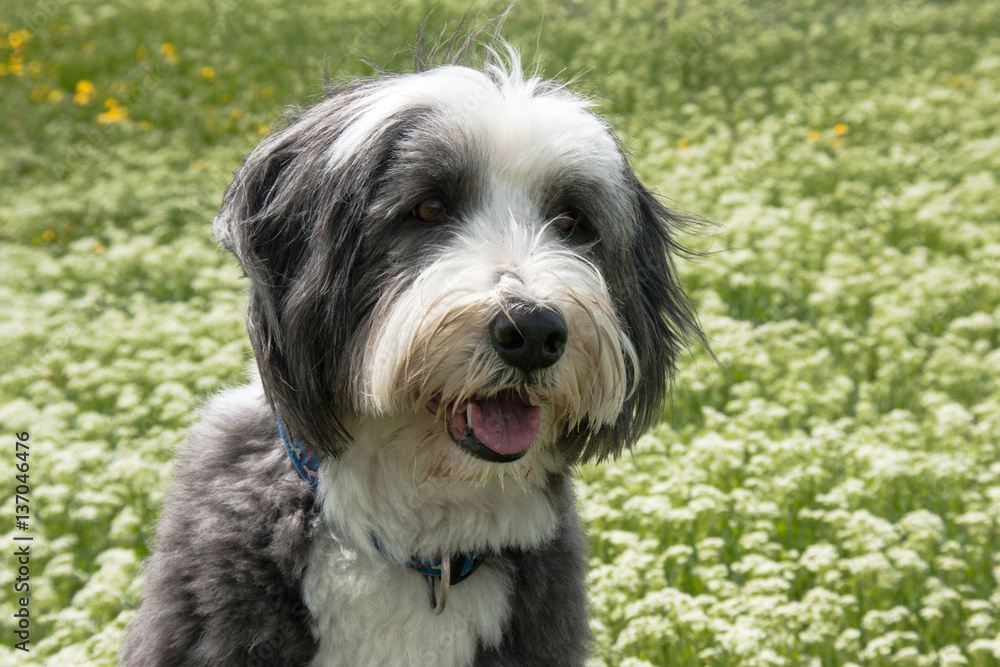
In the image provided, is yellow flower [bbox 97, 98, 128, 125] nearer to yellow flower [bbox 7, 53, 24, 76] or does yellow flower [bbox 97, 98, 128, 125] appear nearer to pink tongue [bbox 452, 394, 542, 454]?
yellow flower [bbox 7, 53, 24, 76]

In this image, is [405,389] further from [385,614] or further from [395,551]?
[385,614]

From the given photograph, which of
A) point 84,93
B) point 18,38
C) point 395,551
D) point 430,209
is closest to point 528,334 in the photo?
point 430,209

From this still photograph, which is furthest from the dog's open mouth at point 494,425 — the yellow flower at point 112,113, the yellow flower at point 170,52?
the yellow flower at point 170,52

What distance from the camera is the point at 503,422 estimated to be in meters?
2.34

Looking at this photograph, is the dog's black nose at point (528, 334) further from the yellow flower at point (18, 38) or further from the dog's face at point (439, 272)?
the yellow flower at point (18, 38)

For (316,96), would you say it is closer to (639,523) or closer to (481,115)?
(481,115)

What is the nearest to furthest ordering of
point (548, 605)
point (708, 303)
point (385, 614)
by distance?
point (385, 614) < point (548, 605) < point (708, 303)

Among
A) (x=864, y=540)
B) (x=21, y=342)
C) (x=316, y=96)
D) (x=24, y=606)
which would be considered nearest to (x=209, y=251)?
(x=21, y=342)

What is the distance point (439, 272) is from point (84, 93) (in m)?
8.65

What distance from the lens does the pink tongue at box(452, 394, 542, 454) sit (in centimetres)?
231

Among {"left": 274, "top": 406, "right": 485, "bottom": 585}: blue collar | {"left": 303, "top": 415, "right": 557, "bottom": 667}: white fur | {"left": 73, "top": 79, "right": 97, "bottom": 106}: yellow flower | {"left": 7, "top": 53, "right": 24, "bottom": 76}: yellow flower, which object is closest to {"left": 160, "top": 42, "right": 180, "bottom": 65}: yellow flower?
{"left": 73, "top": 79, "right": 97, "bottom": 106}: yellow flower

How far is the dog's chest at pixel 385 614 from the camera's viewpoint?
2.41 meters

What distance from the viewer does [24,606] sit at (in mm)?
3676

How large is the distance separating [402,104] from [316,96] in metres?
0.57
